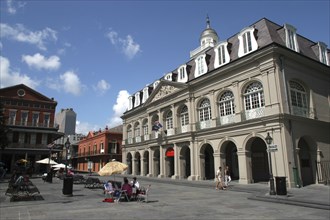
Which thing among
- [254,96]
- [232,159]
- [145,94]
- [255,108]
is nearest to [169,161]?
[232,159]

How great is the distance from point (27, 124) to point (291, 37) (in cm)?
3880

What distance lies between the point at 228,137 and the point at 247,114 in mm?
2633

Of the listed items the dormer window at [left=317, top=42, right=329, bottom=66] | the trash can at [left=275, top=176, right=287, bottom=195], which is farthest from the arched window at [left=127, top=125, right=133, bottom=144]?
the trash can at [left=275, top=176, right=287, bottom=195]

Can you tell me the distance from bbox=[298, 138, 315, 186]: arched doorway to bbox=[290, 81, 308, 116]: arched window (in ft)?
8.75

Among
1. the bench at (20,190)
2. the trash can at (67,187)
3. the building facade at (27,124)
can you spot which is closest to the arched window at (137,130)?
the building facade at (27,124)

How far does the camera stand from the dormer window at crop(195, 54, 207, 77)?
86.1ft

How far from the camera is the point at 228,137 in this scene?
2228 cm

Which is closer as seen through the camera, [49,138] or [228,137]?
[228,137]

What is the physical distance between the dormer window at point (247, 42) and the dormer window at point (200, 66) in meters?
A: 4.67

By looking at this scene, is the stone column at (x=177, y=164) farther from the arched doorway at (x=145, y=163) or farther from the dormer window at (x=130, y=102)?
the dormer window at (x=130, y=102)

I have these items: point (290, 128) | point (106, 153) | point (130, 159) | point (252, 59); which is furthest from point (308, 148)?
point (106, 153)

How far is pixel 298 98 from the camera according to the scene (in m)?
21.0

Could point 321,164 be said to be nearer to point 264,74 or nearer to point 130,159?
point 264,74

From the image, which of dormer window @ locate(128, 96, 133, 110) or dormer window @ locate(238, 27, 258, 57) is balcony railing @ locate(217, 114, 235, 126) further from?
dormer window @ locate(128, 96, 133, 110)
